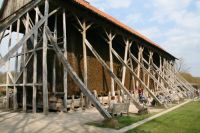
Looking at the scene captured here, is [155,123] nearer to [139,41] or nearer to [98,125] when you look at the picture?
[98,125]

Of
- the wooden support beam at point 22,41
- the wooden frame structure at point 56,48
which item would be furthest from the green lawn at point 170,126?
the wooden support beam at point 22,41

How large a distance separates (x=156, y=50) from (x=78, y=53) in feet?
44.3

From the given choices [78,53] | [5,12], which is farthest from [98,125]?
[5,12]

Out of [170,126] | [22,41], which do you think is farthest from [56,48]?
[170,126]

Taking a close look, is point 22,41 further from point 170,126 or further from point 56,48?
point 170,126

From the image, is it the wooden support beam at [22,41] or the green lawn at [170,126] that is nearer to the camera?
the green lawn at [170,126]

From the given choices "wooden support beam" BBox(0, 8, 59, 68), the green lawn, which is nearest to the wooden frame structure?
"wooden support beam" BBox(0, 8, 59, 68)

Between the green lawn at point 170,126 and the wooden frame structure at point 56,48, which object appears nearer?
the green lawn at point 170,126

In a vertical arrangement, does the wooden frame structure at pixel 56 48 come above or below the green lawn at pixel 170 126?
above

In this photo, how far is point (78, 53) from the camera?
57.6ft

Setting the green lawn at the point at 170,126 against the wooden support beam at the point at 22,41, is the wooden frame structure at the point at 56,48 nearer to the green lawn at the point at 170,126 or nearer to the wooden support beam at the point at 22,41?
the wooden support beam at the point at 22,41

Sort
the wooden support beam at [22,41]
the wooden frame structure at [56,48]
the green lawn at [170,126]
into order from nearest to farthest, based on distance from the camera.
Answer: the green lawn at [170,126], the wooden support beam at [22,41], the wooden frame structure at [56,48]

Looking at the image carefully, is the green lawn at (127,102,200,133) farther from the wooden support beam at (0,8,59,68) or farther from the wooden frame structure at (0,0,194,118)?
the wooden support beam at (0,8,59,68)

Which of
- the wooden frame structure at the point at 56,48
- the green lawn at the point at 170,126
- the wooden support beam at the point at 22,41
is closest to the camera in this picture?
the green lawn at the point at 170,126
